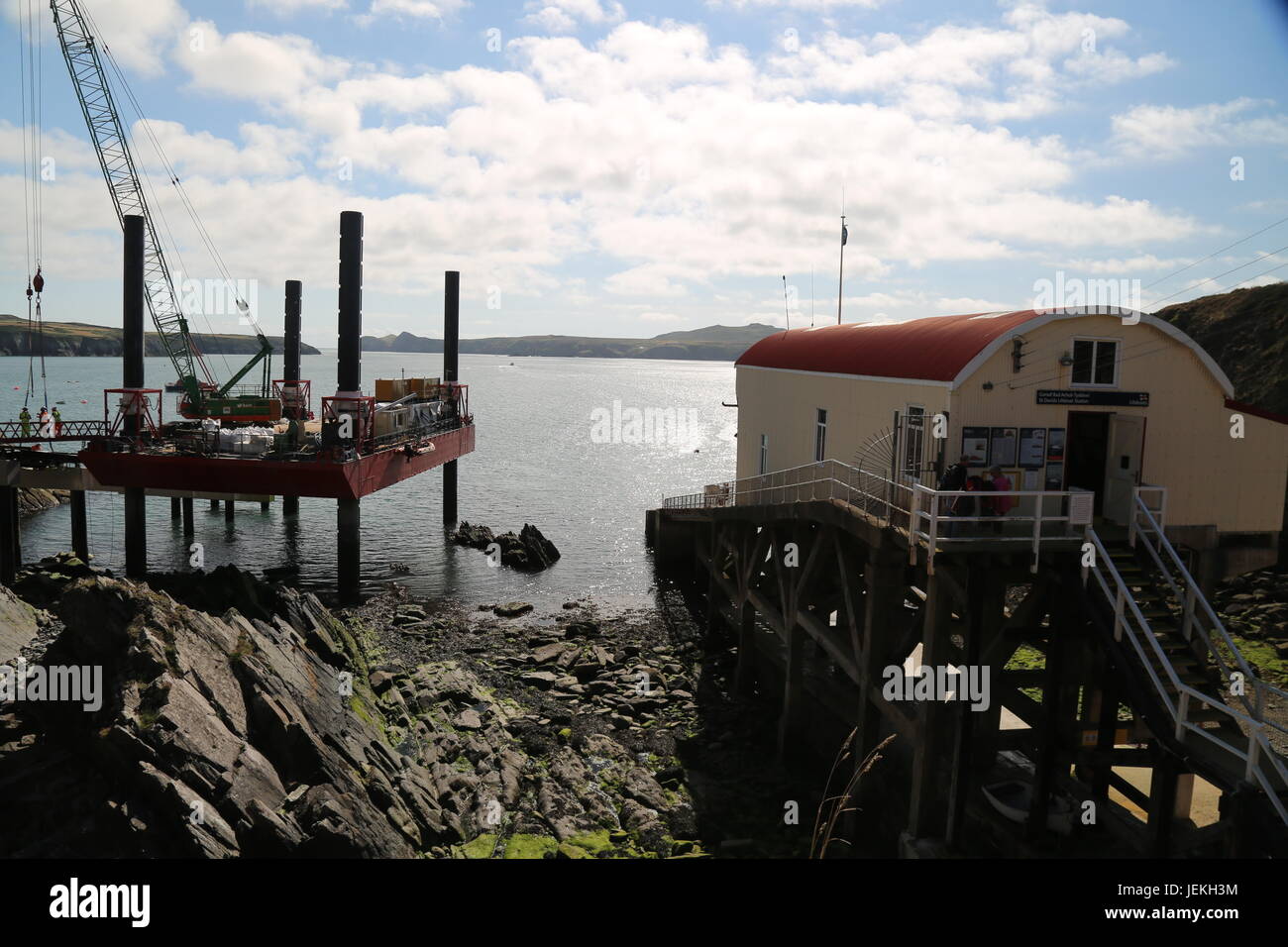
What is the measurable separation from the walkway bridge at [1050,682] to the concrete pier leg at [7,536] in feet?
116

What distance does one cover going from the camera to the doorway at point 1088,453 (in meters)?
19.3

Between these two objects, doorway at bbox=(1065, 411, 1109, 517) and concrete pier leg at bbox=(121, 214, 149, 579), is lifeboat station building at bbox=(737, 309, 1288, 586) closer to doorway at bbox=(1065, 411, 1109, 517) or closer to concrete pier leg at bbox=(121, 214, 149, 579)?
doorway at bbox=(1065, 411, 1109, 517)

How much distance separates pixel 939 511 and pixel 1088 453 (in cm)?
419

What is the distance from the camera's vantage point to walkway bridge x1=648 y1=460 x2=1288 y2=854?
13.9m

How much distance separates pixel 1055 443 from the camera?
18.8 m

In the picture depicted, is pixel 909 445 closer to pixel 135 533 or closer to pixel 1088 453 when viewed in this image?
pixel 1088 453

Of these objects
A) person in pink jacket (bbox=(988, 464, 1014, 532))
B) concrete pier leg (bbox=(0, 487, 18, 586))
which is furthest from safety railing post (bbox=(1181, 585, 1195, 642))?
concrete pier leg (bbox=(0, 487, 18, 586))

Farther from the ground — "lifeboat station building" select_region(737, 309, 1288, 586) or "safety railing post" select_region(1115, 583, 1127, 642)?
"lifeboat station building" select_region(737, 309, 1288, 586)

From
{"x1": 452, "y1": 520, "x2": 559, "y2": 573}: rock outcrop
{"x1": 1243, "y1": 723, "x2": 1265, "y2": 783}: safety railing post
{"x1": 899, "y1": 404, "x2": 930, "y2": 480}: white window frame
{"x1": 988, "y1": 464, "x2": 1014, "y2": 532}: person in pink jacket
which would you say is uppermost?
{"x1": 899, "y1": 404, "x2": 930, "y2": 480}: white window frame

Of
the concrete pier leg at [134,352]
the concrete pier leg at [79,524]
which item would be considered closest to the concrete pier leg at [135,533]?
the concrete pier leg at [134,352]

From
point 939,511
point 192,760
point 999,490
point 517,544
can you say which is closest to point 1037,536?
point 999,490

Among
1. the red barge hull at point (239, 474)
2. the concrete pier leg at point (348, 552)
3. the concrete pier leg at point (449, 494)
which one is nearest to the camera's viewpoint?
the red barge hull at point (239, 474)

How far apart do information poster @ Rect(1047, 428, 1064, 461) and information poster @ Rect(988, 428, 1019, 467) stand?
875 millimetres

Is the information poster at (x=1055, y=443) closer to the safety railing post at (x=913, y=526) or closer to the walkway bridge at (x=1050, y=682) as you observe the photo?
the walkway bridge at (x=1050, y=682)
